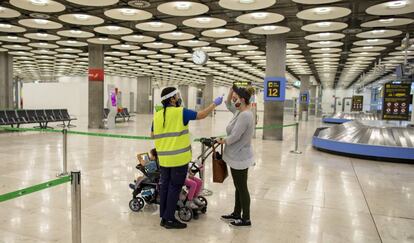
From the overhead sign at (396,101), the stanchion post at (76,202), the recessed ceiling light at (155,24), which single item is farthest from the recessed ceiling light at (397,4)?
the stanchion post at (76,202)

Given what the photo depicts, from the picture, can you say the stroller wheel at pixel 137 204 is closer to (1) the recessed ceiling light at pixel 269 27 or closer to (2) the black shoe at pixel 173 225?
(2) the black shoe at pixel 173 225

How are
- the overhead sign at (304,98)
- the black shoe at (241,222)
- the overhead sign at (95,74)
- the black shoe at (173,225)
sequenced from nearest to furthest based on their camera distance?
the black shoe at (173,225) < the black shoe at (241,222) < the overhead sign at (95,74) < the overhead sign at (304,98)

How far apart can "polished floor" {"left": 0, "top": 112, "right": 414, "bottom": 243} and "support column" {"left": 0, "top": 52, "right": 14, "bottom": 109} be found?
15.9 metres

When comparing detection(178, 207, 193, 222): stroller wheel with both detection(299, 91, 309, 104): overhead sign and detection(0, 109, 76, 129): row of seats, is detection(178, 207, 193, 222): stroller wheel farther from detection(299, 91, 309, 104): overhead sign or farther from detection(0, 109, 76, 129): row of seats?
detection(299, 91, 309, 104): overhead sign

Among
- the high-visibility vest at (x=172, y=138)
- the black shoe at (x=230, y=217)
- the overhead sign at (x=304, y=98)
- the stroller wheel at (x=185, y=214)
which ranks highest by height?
the overhead sign at (x=304, y=98)

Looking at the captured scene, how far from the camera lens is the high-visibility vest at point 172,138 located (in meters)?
3.81

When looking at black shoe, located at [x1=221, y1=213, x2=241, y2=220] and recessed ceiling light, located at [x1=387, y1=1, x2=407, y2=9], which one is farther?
recessed ceiling light, located at [x1=387, y1=1, x2=407, y2=9]

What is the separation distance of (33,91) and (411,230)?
39271mm

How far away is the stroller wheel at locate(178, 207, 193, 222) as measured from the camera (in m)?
4.26

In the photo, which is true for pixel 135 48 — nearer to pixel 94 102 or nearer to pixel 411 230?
pixel 94 102

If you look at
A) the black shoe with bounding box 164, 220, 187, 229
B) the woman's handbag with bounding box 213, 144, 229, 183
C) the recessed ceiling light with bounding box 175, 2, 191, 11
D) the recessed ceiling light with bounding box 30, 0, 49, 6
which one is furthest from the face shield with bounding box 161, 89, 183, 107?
the recessed ceiling light with bounding box 30, 0, 49, 6

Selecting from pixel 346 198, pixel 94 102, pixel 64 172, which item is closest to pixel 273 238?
pixel 346 198

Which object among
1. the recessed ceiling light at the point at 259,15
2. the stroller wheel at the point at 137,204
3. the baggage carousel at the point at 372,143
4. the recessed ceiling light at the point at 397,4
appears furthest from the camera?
the recessed ceiling light at the point at 259,15

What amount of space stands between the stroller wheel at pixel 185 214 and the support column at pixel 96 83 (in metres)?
15.2
